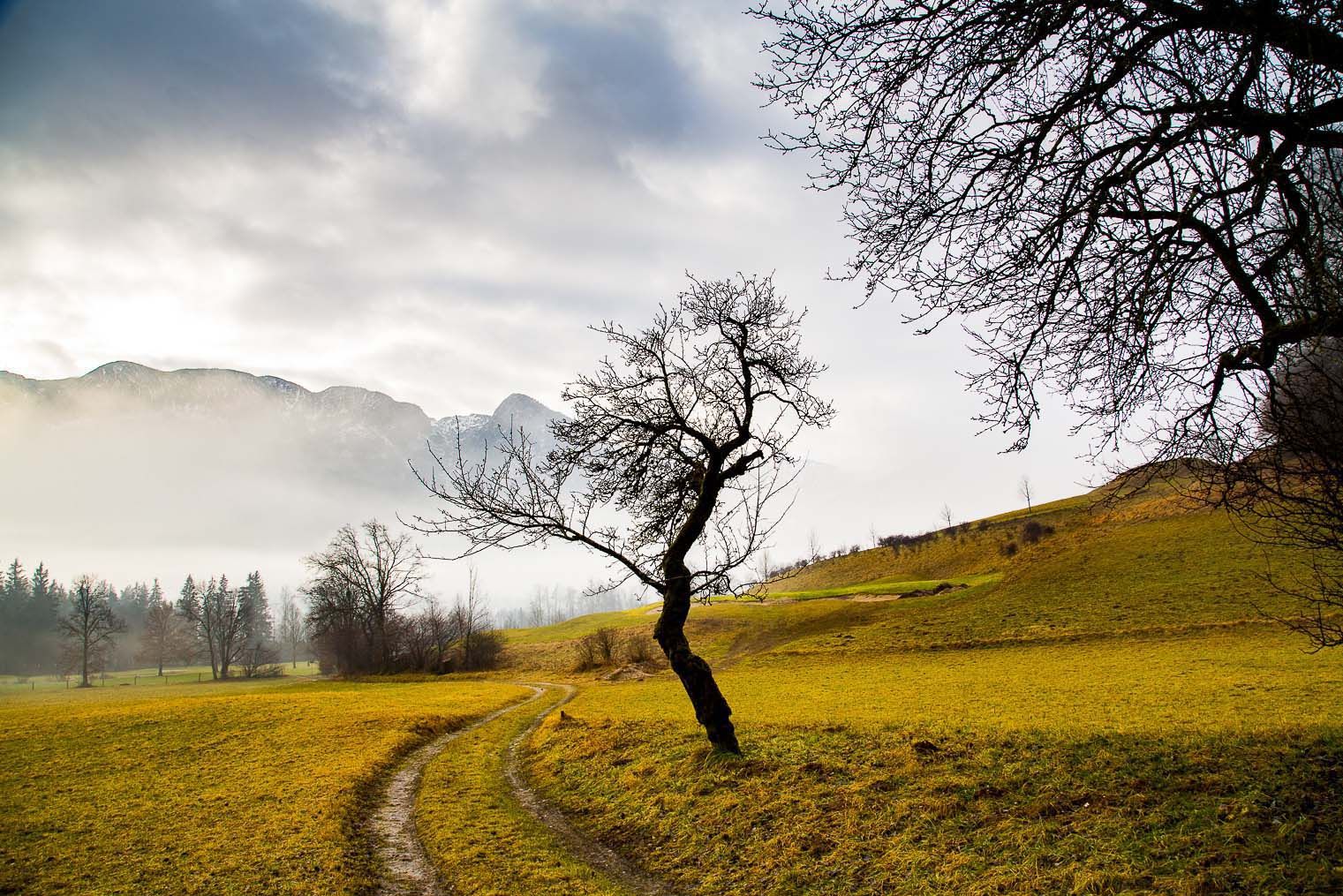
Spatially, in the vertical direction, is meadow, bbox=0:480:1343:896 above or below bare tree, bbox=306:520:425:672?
below

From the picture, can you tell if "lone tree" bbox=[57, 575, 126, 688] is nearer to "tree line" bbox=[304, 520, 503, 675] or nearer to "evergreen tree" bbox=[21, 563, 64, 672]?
"evergreen tree" bbox=[21, 563, 64, 672]

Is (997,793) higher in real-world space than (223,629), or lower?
higher

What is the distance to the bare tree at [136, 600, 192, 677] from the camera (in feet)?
303

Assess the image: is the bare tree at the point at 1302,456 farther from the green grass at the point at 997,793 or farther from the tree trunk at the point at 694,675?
the tree trunk at the point at 694,675

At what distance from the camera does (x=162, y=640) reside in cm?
9212

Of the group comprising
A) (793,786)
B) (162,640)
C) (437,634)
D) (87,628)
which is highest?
(87,628)

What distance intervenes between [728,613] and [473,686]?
27.6 m

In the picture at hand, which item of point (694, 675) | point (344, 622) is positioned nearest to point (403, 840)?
point (694, 675)

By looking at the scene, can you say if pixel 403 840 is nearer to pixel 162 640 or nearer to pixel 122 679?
pixel 122 679

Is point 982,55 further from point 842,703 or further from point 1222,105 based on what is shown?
point 842,703

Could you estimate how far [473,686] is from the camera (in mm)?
37688

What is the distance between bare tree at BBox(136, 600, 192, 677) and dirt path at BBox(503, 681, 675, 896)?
4215 inches

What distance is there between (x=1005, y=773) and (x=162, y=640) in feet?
395

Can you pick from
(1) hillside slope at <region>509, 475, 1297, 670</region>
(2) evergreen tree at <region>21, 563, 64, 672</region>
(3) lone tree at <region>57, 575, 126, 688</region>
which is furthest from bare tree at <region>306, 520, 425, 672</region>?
(2) evergreen tree at <region>21, 563, 64, 672</region>
